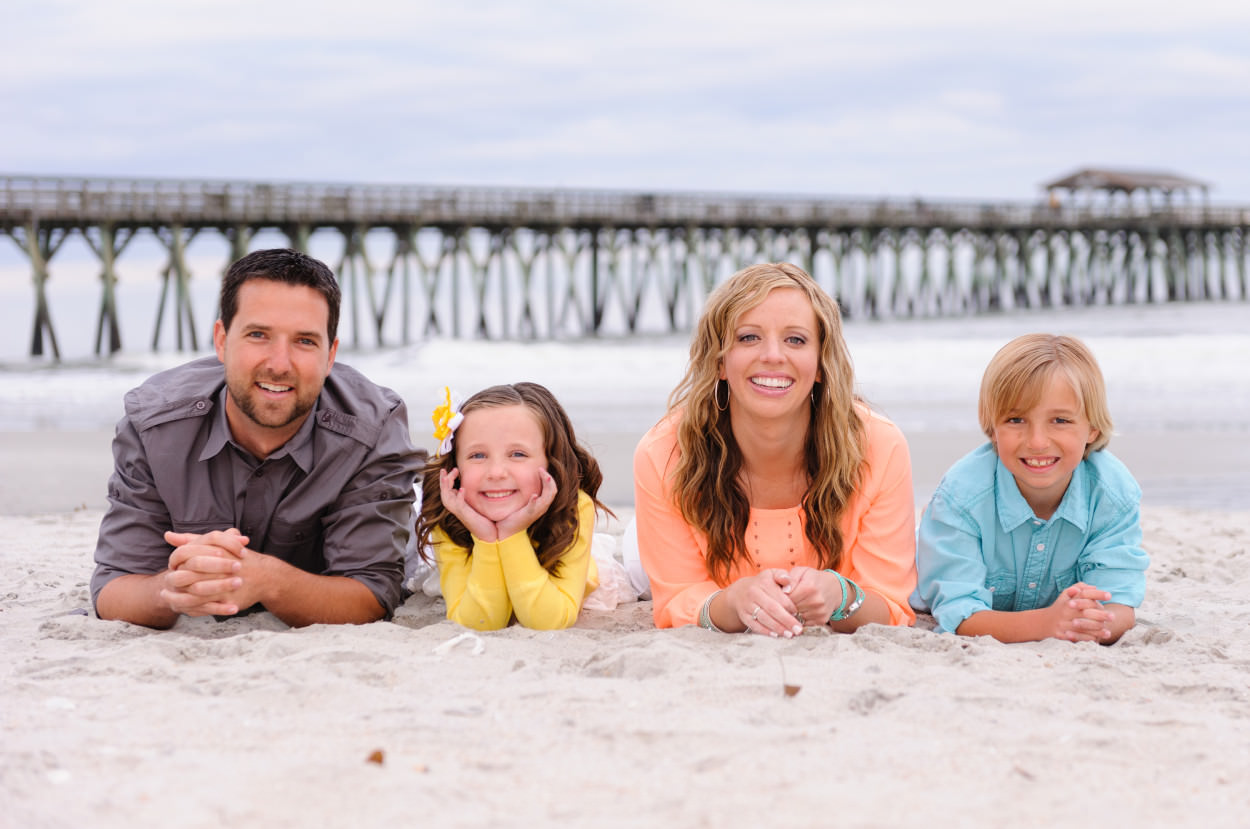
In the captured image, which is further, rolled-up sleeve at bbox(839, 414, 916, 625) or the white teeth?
rolled-up sleeve at bbox(839, 414, 916, 625)

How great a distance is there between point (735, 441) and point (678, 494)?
26cm

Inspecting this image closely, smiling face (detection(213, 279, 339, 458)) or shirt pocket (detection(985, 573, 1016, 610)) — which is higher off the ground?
smiling face (detection(213, 279, 339, 458))

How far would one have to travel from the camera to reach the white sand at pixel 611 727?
2.13 meters

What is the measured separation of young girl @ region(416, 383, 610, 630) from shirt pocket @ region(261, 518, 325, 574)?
35 cm

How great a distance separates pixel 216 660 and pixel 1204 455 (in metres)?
Result: 7.51

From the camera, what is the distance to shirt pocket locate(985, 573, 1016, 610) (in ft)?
12.2

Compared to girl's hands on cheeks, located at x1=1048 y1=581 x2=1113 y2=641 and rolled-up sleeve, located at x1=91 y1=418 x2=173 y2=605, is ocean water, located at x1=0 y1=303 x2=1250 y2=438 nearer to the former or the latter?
girl's hands on cheeks, located at x1=1048 y1=581 x2=1113 y2=641

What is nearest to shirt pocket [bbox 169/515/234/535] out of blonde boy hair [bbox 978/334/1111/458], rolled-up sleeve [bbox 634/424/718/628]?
rolled-up sleeve [bbox 634/424/718/628]

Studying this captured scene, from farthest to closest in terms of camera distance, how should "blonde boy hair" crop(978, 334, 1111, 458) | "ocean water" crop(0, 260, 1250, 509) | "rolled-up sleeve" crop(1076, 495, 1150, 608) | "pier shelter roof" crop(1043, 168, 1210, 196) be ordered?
"pier shelter roof" crop(1043, 168, 1210, 196) < "ocean water" crop(0, 260, 1250, 509) < "rolled-up sleeve" crop(1076, 495, 1150, 608) < "blonde boy hair" crop(978, 334, 1111, 458)

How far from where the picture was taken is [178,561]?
3305 mm

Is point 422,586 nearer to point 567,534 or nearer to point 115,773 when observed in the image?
point 567,534

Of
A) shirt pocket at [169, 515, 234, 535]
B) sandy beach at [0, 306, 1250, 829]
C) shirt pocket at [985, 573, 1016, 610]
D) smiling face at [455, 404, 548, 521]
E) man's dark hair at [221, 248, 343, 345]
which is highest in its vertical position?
man's dark hair at [221, 248, 343, 345]

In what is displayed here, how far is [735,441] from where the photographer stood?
3652 mm

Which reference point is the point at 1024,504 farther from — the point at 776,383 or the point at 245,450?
the point at 245,450
